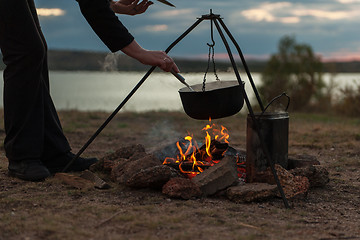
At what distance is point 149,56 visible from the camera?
12.0ft

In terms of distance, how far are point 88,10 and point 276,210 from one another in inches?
85.1

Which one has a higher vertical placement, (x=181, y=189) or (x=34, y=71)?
(x=34, y=71)

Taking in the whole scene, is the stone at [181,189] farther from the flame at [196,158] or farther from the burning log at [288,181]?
the burning log at [288,181]

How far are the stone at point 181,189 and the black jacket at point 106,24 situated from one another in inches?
46.8

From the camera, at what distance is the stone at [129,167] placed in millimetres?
3898

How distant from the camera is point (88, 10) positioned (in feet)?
11.9

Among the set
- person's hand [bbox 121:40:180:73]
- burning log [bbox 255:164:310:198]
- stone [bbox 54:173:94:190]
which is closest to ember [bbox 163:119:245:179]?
burning log [bbox 255:164:310:198]

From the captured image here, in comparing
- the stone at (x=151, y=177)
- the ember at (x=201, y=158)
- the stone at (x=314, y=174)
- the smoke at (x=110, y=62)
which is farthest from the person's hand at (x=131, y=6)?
the stone at (x=314, y=174)

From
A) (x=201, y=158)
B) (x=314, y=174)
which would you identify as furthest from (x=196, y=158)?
(x=314, y=174)

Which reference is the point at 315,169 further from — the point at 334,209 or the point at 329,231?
the point at 329,231

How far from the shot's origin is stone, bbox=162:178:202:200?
355cm

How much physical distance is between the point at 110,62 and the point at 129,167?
1005 millimetres

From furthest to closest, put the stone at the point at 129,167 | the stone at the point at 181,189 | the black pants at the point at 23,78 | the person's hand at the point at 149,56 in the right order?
the stone at the point at 129,167
the black pants at the point at 23,78
the person's hand at the point at 149,56
the stone at the point at 181,189

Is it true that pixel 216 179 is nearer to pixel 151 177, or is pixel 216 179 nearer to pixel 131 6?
pixel 151 177
